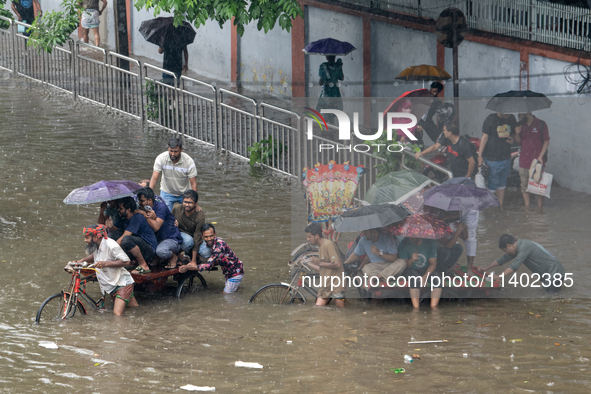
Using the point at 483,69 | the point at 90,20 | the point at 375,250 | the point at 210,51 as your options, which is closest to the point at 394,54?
the point at 483,69

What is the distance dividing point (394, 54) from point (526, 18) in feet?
11.3

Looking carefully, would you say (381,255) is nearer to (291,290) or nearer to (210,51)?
(291,290)

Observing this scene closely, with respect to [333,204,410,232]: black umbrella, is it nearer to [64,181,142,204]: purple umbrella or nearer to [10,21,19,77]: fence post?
[64,181,142,204]: purple umbrella

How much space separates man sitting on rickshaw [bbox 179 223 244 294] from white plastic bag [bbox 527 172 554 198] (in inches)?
156

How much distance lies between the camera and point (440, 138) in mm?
10633

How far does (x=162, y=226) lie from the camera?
30.3 ft

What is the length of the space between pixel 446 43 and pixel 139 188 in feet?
28.3

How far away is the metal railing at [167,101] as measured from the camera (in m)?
14.4

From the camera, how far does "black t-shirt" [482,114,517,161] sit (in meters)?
10.6

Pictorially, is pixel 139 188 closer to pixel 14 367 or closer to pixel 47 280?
pixel 47 280

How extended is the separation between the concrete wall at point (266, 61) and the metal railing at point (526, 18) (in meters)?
3.83

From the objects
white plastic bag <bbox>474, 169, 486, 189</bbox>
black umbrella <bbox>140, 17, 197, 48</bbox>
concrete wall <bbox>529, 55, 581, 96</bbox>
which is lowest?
white plastic bag <bbox>474, 169, 486, 189</bbox>

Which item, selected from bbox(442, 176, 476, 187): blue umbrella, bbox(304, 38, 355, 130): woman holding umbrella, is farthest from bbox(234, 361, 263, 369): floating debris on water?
bbox(304, 38, 355, 130): woman holding umbrella

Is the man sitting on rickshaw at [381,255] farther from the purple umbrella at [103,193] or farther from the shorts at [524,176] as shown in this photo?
the purple umbrella at [103,193]
